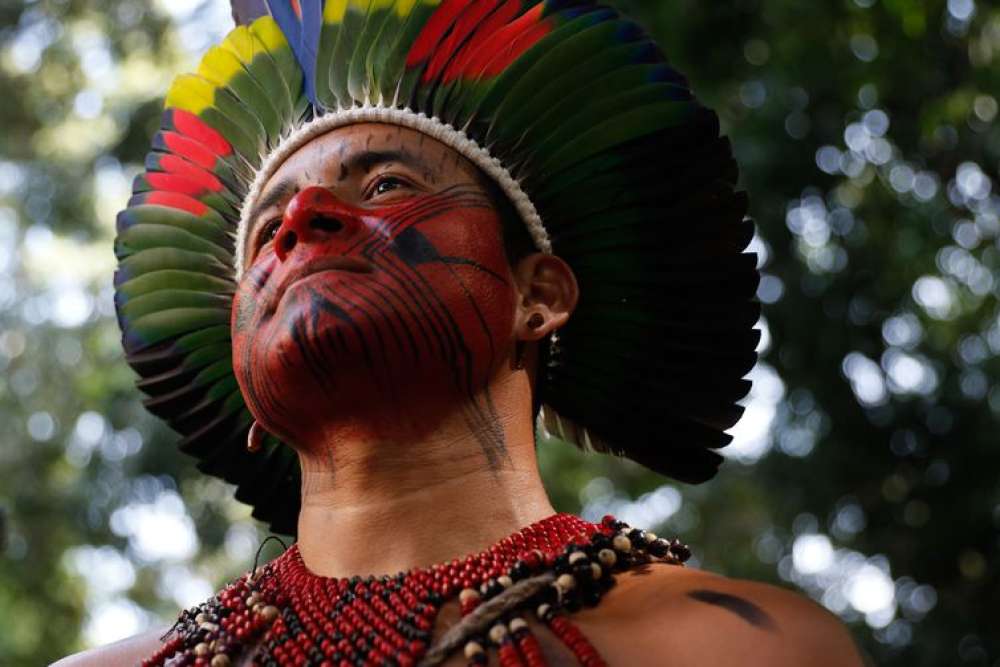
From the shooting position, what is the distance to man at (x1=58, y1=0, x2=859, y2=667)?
306 centimetres

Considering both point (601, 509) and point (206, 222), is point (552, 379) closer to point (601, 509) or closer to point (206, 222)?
point (206, 222)

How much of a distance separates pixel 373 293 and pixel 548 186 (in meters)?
0.67

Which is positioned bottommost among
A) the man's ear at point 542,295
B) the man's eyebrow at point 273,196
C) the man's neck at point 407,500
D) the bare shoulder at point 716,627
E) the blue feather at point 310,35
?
the bare shoulder at point 716,627

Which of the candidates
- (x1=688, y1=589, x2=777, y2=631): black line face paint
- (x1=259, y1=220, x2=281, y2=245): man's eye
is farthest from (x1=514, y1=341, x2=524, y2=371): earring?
(x1=688, y1=589, x2=777, y2=631): black line face paint

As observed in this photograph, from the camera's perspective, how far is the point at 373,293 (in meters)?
3.26

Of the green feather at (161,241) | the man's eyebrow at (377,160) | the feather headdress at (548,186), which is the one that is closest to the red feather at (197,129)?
the feather headdress at (548,186)

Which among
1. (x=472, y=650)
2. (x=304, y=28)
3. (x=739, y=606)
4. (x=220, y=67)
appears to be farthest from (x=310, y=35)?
(x=739, y=606)

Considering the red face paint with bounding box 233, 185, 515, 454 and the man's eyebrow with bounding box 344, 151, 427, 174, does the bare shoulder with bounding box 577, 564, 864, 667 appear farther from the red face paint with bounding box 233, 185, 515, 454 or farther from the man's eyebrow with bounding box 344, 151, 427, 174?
the man's eyebrow with bounding box 344, 151, 427, 174

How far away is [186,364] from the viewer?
13.3 feet

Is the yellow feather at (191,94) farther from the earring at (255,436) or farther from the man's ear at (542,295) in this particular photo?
the man's ear at (542,295)

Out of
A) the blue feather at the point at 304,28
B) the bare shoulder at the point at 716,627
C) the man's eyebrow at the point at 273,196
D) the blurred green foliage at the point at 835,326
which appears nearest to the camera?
the bare shoulder at the point at 716,627

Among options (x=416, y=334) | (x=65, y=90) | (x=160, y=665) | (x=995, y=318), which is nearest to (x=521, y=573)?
(x=416, y=334)

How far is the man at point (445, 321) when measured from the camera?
3.06m

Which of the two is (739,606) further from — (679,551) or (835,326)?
(835,326)
